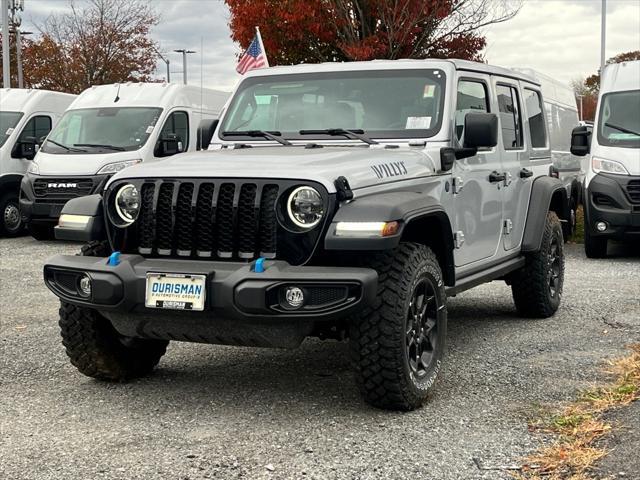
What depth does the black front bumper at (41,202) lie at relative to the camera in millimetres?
13688

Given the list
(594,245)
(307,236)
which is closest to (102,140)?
(594,245)

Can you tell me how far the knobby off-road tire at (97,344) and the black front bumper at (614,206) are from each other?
7.92 meters

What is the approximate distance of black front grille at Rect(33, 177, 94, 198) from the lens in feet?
44.9

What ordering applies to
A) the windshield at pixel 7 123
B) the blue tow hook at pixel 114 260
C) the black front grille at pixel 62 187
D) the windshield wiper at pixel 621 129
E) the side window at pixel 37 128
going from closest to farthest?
the blue tow hook at pixel 114 260 < the windshield wiper at pixel 621 129 < the black front grille at pixel 62 187 < the windshield at pixel 7 123 < the side window at pixel 37 128

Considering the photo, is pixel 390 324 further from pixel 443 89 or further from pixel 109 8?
pixel 109 8

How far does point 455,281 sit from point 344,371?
0.88 meters

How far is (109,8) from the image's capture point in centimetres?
3603

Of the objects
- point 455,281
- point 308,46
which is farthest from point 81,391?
point 308,46

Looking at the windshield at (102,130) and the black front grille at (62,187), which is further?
the windshield at (102,130)

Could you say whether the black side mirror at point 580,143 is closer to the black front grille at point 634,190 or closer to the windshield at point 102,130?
the black front grille at point 634,190

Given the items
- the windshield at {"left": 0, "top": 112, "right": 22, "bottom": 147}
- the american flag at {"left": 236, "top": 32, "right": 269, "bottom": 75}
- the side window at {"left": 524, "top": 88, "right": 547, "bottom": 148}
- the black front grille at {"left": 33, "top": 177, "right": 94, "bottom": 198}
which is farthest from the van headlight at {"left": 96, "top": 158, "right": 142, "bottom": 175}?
the side window at {"left": 524, "top": 88, "right": 547, "bottom": 148}

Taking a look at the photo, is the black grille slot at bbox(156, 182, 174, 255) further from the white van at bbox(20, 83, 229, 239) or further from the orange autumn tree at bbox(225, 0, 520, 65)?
the orange autumn tree at bbox(225, 0, 520, 65)

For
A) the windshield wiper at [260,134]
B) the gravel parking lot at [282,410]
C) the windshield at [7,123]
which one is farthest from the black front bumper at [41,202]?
the windshield wiper at [260,134]

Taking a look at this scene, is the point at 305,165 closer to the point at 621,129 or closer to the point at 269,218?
the point at 269,218
